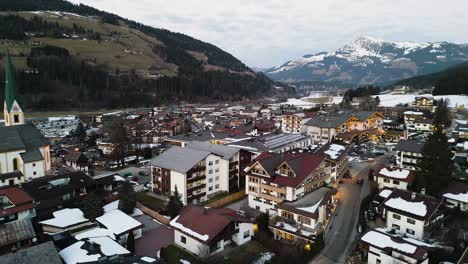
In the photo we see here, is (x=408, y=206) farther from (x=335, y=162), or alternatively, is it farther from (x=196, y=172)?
(x=196, y=172)

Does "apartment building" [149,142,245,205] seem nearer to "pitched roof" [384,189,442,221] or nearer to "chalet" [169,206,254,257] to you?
"chalet" [169,206,254,257]

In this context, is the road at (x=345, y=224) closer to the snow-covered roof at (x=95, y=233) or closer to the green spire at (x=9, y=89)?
the snow-covered roof at (x=95, y=233)

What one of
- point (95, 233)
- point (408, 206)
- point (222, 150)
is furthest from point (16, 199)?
point (408, 206)

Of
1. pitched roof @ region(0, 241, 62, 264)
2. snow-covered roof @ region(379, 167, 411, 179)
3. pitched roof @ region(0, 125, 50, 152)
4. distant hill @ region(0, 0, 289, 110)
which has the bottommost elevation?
pitched roof @ region(0, 241, 62, 264)

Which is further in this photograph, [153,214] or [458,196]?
[153,214]

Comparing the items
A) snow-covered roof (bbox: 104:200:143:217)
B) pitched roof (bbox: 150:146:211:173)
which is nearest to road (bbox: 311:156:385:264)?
pitched roof (bbox: 150:146:211:173)

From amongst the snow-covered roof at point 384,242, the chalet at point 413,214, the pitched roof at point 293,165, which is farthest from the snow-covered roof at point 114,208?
the chalet at point 413,214

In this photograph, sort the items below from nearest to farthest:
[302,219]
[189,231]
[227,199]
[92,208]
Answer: [189,231], [302,219], [92,208], [227,199]

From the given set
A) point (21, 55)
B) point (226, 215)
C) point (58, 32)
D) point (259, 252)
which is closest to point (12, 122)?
point (226, 215)
